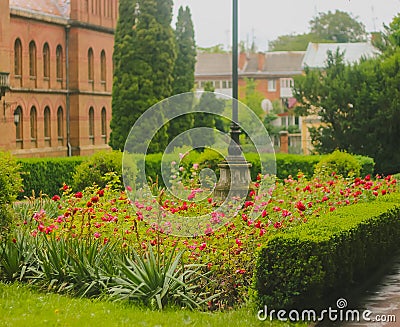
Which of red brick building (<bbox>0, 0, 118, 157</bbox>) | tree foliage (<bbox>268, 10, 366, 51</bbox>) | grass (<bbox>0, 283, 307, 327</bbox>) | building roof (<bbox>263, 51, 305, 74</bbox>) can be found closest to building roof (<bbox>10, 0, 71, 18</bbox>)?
red brick building (<bbox>0, 0, 118, 157</bbox>)

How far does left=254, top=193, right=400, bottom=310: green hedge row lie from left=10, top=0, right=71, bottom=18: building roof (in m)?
26.3

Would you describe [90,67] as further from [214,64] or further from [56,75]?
[214,64]

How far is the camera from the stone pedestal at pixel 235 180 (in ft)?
45.7

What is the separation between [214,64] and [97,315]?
7850 cm

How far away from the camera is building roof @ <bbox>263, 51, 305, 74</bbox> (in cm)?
7706

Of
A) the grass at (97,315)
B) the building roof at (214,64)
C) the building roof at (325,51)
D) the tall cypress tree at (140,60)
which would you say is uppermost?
the building roof at (214,64)


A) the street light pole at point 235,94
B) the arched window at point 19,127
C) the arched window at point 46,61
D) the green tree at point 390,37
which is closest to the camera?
the street light pole at point 235,94

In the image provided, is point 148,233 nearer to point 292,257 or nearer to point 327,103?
point 292,257

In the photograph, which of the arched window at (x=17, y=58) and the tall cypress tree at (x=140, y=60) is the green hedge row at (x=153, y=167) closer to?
the tall cypress tree at (x=140, y=60)

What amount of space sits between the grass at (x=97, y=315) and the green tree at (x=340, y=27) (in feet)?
245

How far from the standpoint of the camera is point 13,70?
32406mm

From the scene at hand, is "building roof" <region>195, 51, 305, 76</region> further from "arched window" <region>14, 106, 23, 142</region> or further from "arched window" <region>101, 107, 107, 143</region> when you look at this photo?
"arched window" <region>14, 106, 23, 142</region>

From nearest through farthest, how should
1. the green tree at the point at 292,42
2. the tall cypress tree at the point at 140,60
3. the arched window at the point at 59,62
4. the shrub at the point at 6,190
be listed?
the shrub at the point at 6,190
the tall cypress tree at the point at 140,60
the arched window at the point at 59,62
the green tree at the point at 292,42

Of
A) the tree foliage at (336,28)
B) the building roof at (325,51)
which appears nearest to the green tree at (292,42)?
the tree foliage at (336,28)
